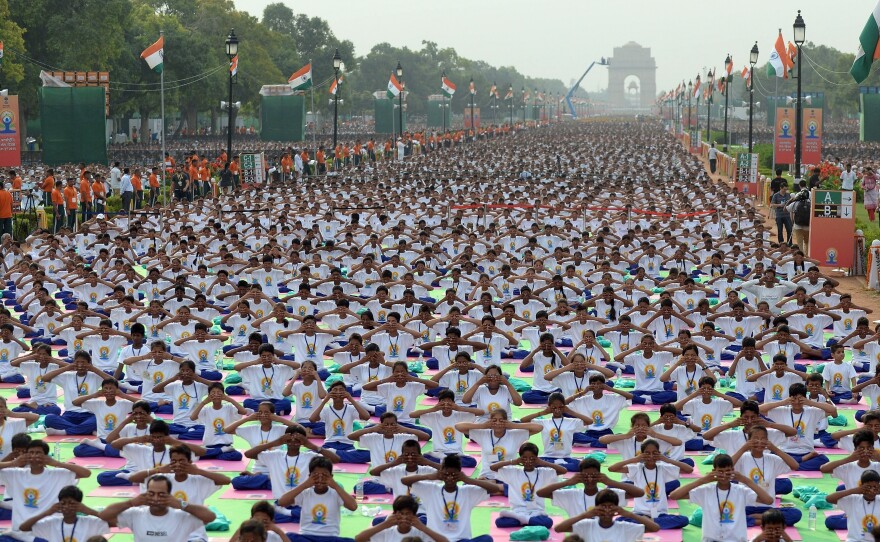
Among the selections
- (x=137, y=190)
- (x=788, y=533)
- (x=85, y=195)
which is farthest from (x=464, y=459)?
(x=137, y=190)

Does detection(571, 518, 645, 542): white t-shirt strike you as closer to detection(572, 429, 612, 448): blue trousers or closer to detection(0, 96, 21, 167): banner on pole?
detection(572, 429, 612, 448): blue trousers

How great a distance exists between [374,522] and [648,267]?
1590cm

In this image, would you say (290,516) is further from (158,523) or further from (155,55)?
(155,55)

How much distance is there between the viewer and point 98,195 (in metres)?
36.6

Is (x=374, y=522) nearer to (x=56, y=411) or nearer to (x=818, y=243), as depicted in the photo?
(x=56, y=411)

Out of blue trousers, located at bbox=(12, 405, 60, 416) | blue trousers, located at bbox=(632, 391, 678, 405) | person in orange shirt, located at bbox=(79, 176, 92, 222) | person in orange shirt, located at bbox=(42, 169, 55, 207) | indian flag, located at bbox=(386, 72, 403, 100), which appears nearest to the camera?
blue trousers, located at bbox=(12, 405, 60, 416)

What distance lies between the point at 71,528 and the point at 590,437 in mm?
6590

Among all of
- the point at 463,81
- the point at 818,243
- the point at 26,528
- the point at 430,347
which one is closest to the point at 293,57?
the point at 463,81

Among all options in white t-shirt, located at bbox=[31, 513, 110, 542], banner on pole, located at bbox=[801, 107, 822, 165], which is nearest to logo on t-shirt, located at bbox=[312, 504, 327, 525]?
white t-shirt, located at bbox=[31, 513, 110, 542]

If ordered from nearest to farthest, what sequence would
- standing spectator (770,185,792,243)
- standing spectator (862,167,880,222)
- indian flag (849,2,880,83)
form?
indian flag (849,2,880,83)
standing spectator (770,185,792,243)
standing spectator (862,167,880,222)

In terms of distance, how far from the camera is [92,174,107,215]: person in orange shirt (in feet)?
119

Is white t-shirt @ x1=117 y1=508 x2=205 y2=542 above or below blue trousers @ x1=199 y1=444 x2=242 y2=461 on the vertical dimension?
above

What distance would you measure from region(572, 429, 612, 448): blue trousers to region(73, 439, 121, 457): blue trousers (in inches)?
199

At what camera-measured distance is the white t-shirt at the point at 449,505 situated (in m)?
11.8
